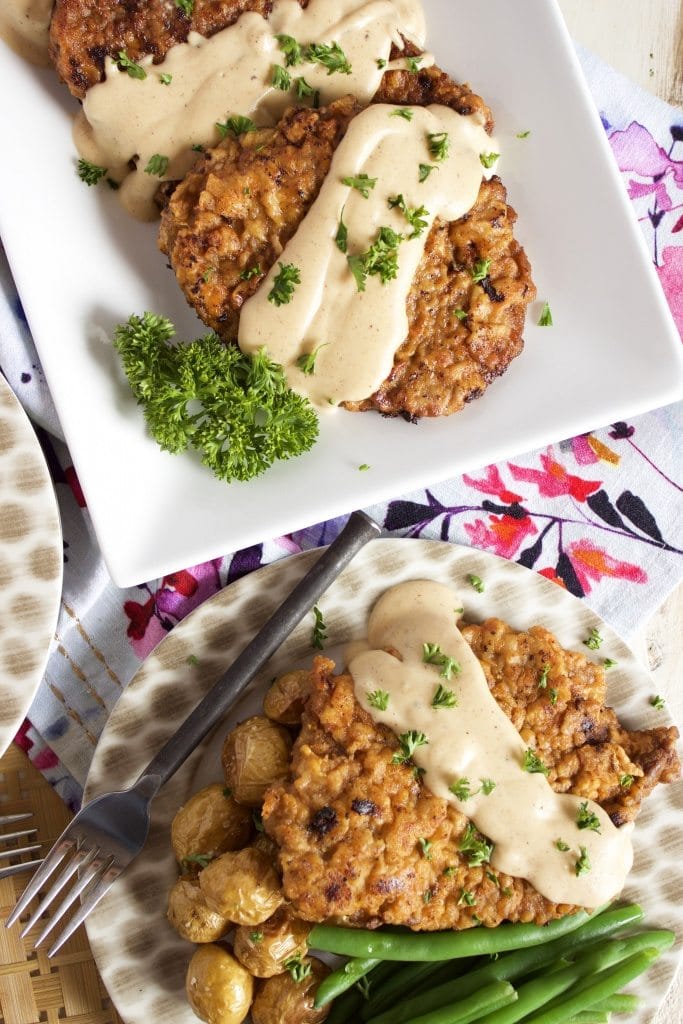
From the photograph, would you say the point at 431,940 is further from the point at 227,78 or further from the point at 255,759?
the point at 227,78

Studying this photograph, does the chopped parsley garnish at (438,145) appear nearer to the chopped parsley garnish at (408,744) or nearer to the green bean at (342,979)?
the chopped parsley garnish at (408,744)

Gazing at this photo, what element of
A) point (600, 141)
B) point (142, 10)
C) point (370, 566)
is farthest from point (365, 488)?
point (142, 10)

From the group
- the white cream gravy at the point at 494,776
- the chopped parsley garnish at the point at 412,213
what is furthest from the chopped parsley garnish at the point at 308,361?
the white cream gravy at the point at 494,776

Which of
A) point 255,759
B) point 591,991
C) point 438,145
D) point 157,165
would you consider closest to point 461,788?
point 255,759

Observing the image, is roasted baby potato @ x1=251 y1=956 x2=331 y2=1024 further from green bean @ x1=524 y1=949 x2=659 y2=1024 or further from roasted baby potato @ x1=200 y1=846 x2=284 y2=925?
green bean @ x1=524 y1=949 x2=659 y2=1024

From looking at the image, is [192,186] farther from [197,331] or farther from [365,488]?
[365,488]

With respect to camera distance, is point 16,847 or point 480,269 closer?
point 480,269
